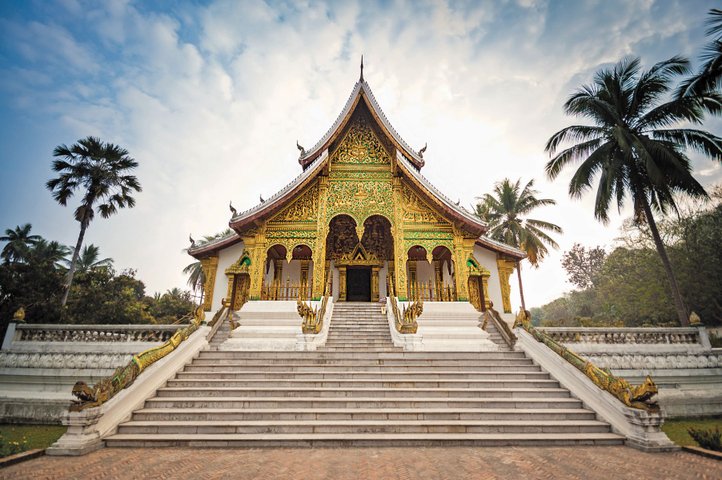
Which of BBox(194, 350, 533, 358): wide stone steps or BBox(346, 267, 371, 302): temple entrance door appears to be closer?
BBox(194, 350, 533, 358): wide stone steps

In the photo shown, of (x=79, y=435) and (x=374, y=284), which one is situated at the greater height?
(x=374, y=284)

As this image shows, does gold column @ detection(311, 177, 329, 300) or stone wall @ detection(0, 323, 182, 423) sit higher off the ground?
gold column @ detection(311, 177, 329, 300)

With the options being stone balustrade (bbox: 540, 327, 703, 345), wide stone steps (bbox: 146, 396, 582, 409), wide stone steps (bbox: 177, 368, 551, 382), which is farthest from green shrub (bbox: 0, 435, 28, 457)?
stone balustrade (bbox: 540, 327, 703, 345)

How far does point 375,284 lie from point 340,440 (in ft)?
34.4

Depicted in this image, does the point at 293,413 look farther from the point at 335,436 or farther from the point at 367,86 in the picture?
the point at 367,86

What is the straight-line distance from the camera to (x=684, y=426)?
635cm

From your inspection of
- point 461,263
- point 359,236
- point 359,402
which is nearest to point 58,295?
point 359,236

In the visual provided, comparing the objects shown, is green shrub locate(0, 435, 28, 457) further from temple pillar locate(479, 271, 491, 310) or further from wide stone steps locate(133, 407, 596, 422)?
temple pillar locate(479, 271, 491, 310)

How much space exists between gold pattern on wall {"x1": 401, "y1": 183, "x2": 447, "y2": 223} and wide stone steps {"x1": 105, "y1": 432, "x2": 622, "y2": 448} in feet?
29.3

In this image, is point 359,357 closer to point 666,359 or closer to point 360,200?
point 360,200

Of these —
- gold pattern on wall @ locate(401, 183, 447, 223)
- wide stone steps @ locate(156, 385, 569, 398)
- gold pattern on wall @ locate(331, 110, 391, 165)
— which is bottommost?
wide stone steps @ locate(156, 385, 569, 398)

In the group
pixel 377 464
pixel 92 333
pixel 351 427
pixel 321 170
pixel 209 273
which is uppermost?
pixel 321 170

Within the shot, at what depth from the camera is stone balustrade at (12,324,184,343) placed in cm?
802

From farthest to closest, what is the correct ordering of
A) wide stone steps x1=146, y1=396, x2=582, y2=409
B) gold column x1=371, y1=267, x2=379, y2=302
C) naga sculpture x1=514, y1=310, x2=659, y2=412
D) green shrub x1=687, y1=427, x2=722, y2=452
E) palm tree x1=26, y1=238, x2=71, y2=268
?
palm tree x1=26, y1=238, x2=71, y2=268 < gold column x1=371, y1=267, x2=379, y2=302 < wide stone steps x1=146, y1=396, x2=582, y2=409 < naga sculpture x1=514, y1=310, x2=659, y2=412 < green shrub x1=687, y1=427, x2=722, y2=452
